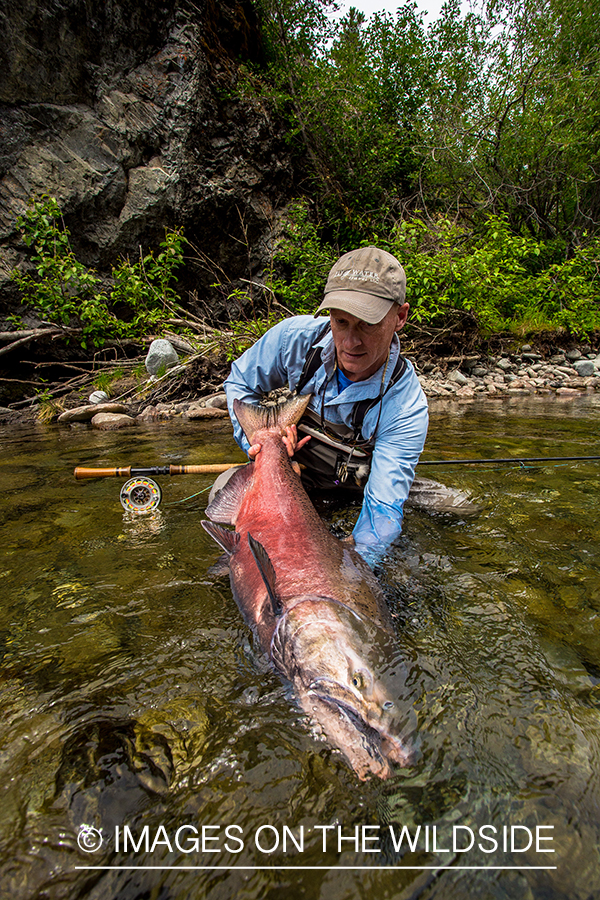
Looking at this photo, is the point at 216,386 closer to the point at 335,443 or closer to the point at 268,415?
the point at 268,415

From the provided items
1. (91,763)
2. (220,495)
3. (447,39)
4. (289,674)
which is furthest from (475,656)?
(447,39)

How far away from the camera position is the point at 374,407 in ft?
11.0

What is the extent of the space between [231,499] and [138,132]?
39.9 feet

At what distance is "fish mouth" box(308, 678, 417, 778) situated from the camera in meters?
1.57

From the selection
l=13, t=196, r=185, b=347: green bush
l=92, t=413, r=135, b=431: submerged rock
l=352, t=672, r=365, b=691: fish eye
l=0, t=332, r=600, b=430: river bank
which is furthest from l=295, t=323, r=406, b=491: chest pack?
l=13, t=196, r=185, b=347: green bush

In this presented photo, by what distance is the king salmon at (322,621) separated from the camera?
1.63 metres

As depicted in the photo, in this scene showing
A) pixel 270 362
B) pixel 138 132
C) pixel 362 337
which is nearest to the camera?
pixel 362 337

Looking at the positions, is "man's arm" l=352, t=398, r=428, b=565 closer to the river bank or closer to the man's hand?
the man's hand

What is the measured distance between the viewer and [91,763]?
1618mm

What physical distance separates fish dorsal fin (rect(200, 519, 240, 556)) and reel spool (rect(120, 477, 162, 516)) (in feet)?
3.78

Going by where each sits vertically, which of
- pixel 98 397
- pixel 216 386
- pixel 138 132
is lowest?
pixel 98 397

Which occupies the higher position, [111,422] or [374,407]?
[374,407]

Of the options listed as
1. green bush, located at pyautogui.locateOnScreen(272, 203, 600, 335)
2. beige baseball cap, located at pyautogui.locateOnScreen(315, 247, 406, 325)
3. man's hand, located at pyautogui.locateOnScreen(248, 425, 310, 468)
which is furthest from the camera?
green bush, located at pyautogui.locateOnScreen(272, 203, 600, 335)

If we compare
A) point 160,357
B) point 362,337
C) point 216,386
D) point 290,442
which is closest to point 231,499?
point 290,442
